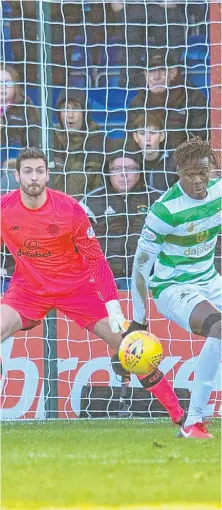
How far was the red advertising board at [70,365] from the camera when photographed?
31.8ft

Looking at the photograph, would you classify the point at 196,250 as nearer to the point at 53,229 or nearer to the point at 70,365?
the point at 53,229

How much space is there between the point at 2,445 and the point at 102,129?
142 inches

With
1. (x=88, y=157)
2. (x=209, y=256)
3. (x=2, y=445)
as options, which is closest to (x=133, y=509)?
(x=2, y=445)

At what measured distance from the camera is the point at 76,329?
9.80 metres

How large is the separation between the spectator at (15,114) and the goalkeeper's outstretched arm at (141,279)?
248cm

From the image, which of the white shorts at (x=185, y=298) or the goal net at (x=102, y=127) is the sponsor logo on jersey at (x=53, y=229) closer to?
the white shorts at (x=185, y=298)

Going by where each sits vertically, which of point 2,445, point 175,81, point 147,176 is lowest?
point 2,445

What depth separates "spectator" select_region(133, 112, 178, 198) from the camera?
1005 cm

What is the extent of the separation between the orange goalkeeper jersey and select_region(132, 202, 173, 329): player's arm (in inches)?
29.7

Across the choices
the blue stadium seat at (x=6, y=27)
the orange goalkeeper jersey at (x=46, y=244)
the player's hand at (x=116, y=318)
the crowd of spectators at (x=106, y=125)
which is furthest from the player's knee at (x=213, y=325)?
the blue stadium seat at (x=6, y=27)

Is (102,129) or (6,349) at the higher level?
(102,129)

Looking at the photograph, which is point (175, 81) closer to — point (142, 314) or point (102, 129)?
point (102, 129)

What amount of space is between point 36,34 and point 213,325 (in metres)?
3.51

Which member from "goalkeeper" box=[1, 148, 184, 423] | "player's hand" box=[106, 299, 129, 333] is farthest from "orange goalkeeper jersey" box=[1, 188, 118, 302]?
"player's hand" box=[106, 299, 129, 333]
